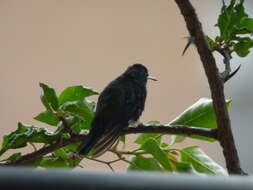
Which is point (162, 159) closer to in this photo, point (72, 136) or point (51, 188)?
point (72, 136)

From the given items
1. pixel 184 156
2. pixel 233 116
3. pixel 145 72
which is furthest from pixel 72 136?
pixel 233 116

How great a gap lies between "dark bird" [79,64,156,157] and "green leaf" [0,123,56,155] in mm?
49

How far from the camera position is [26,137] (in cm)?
49

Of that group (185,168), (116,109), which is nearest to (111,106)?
(116,109)

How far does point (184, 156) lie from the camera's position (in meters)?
0.54

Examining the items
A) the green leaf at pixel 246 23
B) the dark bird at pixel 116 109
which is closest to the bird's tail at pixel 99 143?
the dark bird at pixel 116 109

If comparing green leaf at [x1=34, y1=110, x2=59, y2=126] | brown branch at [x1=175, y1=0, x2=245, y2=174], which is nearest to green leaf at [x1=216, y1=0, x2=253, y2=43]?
brown branch at [x1=175, y1=0, x2=245, y2=174]

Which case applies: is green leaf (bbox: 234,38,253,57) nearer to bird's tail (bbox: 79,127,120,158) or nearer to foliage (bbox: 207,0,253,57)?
foliage (bbox: 207,0,253,57)

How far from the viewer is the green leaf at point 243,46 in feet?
1.77

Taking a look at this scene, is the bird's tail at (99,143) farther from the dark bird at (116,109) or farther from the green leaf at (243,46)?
the green leaf at (243,46)

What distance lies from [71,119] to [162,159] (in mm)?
117

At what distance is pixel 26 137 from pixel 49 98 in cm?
5

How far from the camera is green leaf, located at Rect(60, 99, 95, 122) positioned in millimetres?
505

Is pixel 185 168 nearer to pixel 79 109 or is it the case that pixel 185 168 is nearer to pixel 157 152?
pixel 157 152
